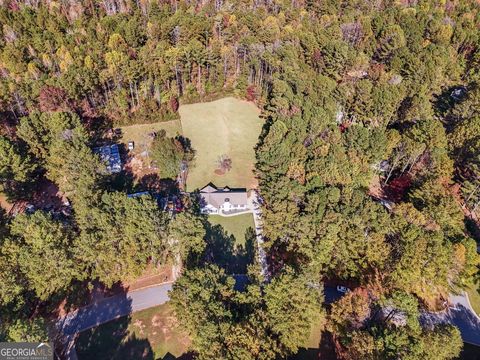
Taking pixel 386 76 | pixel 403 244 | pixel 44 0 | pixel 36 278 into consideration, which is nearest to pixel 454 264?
pixel 403 244

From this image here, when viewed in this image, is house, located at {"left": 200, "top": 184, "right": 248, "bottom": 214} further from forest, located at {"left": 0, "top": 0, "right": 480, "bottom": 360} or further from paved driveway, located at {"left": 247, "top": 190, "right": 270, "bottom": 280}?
forest, located at {"left": 0, "top": 0, "right": 480, "bottom": 360}

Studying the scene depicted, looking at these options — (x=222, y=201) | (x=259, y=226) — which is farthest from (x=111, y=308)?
(x=259, y=226)

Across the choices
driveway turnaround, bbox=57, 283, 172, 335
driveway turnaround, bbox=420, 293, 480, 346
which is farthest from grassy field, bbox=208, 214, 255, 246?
driveway turnaround, bbox=420, 293, 480, 346

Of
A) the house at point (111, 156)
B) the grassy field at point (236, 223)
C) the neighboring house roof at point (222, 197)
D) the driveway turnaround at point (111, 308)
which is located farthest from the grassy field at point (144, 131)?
the driveway turnaround at point (111, 308)

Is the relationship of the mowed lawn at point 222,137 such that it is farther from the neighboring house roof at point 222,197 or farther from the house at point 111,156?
the house at point 111,156

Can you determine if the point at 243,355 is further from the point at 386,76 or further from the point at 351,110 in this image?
the point at 386,76

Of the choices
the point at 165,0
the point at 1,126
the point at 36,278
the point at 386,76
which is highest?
the point at 165,0
